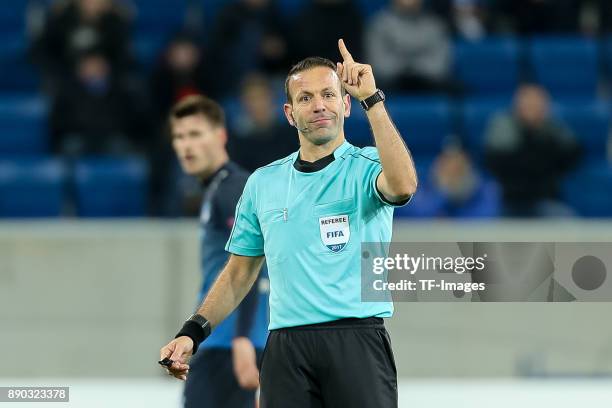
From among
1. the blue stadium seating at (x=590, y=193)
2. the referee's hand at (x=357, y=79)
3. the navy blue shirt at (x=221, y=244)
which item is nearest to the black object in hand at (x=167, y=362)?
the referee's hand at (x=357, y=79)

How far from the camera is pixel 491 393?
743 cm

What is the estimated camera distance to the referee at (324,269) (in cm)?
392

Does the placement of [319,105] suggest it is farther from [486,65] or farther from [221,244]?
[486,65]

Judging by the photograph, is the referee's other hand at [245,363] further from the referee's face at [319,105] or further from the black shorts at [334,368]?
the referee's face at [319,105]

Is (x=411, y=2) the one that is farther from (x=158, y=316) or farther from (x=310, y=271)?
(x=310, y=271)

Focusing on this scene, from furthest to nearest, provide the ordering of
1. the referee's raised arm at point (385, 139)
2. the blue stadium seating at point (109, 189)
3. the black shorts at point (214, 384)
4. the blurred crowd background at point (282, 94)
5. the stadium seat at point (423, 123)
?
1. the stadium seat at point (423, 123)
2. the blue stadium seating at point (109, 189)
3. the blurred crowd background at point (282, 94)
4. the black shorts at point (214, 384)
5. the referee's raised arm at point (385, 139)

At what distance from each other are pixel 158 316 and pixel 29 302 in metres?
0.85

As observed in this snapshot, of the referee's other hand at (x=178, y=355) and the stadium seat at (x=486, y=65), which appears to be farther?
the stadium seat at (x=486, y=65)

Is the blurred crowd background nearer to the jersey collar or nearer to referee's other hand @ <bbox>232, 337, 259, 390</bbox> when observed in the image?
referee's other hand @ <bbox>232, 337, 259, 390</bbox>

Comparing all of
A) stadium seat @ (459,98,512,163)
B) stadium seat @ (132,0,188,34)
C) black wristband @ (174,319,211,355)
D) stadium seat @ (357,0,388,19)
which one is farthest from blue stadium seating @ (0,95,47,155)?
black wristband @ (174,319,211,355)

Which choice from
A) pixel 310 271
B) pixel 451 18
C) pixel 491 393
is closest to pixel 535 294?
pixel 491 393

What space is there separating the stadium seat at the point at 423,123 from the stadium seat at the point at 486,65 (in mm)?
727

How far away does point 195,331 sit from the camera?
4.18 m
